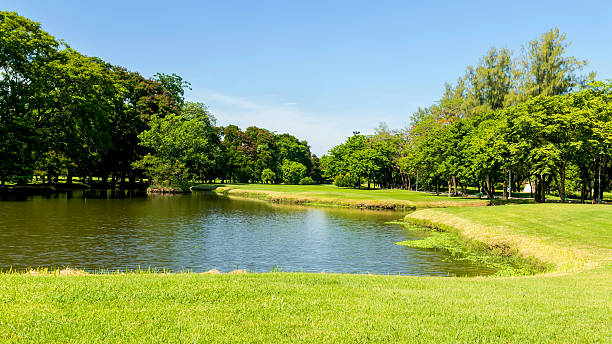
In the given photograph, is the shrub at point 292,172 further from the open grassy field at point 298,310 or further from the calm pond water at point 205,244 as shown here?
the open grassy field at point 298,310

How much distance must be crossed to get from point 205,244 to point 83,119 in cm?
4867

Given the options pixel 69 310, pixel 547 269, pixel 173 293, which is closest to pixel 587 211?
pixel 547 269

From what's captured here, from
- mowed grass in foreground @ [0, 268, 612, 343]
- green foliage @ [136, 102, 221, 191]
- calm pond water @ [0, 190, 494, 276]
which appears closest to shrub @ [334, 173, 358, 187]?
green foliage @ [136, 102, 221, 191]

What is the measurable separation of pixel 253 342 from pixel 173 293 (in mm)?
3808

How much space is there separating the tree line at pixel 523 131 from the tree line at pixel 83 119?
4767cm

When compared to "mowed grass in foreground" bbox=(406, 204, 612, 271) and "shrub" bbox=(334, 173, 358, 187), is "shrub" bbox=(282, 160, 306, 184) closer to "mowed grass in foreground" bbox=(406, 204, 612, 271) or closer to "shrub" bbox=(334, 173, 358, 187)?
"shrub" bbox=(334, 173, 358, 187)

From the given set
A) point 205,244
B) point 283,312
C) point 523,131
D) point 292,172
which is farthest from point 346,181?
point 283,312

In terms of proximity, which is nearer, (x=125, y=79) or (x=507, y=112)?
(x=507, y=112)

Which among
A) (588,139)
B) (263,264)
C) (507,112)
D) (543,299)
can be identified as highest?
(507,112)

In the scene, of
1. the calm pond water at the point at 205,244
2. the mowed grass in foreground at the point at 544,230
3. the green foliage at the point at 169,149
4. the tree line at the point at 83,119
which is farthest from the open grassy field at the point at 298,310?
the green foliage at the point at 169,149

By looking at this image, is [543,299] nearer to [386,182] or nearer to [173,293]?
[173,293]

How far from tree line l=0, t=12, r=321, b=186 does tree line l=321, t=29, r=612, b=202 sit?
47.7 metres

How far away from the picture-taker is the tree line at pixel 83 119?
5422 centimetres

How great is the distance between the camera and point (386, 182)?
418 ft
